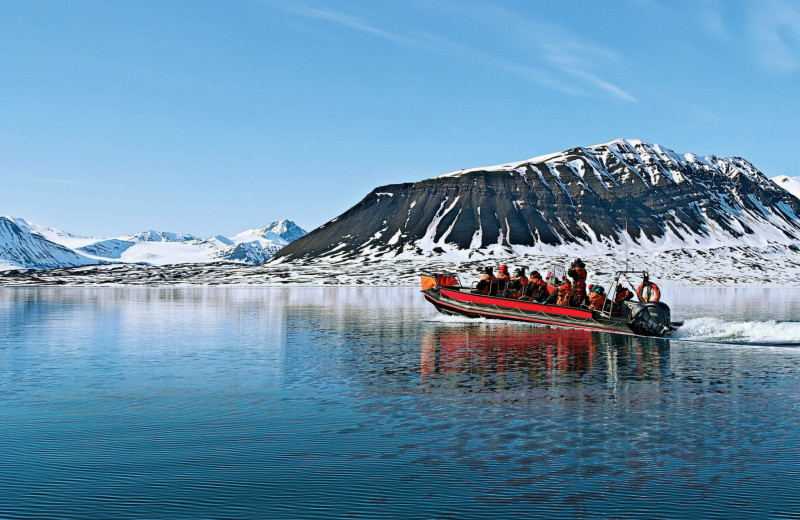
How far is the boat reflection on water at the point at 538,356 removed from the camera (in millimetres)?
28391

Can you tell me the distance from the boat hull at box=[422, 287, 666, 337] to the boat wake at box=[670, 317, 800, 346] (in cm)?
277

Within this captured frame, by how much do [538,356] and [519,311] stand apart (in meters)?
15.7

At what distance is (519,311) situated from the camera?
164 ft

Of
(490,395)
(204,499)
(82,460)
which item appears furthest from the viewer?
(490,395)

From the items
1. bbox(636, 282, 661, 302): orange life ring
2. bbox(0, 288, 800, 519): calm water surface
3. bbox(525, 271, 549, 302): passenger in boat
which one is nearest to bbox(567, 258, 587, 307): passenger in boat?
bbox(525, 271, 549, 302): passenger in boat

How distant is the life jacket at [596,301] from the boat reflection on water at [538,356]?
1598 millimetres

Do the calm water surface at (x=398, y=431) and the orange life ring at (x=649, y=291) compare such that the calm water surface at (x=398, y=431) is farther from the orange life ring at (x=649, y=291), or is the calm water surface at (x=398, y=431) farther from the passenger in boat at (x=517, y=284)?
the passenger in boat at (x=517, y=284)

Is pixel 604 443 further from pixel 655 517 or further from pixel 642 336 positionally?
pixel 642 336

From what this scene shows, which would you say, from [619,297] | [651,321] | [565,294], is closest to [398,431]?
[651,321]

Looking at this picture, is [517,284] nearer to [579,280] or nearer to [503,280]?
[503,280]

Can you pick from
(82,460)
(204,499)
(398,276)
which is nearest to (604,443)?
(204,499)

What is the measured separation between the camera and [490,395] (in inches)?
941

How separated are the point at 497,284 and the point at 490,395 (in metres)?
31.4

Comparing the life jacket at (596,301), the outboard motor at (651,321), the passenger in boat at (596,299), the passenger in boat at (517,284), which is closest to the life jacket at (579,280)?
the passenger in boat at (596,299)
